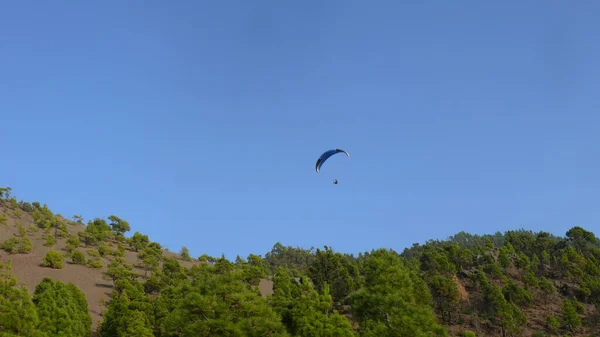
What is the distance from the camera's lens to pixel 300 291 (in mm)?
53781

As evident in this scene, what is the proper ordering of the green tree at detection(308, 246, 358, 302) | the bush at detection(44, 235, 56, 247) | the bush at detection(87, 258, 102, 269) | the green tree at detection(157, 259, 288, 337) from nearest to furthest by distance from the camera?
the green tree at detection(157, 259, 288, 337) → the green tree at detection(308, 246, 358, 302) → the bush at detection(87, 258, 102, 269) → the bush at detection(44, 235, 56, 247)

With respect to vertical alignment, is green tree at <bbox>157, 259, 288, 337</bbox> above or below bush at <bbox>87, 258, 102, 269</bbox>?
below

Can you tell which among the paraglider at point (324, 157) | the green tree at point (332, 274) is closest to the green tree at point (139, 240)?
the green tree at point (332, 274)

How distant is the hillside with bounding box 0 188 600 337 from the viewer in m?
32.3

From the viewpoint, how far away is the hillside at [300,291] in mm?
32281

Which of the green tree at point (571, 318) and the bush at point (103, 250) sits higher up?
the bush at point (103, 250)

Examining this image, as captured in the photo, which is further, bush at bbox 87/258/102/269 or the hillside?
bush at bbox 87/258/102/269

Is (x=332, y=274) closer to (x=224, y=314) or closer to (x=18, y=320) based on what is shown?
(x=224, y=314)

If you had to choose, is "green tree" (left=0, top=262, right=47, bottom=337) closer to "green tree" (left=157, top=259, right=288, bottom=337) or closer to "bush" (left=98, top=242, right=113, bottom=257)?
"green tree" (left=157, top=259, right=288, bottom=337)

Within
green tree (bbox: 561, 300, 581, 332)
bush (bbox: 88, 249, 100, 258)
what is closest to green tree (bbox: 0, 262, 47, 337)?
bush (bbox: 88, 249, 100, 258)

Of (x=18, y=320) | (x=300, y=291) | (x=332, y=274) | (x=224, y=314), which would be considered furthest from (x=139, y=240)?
(x=224, y=314)

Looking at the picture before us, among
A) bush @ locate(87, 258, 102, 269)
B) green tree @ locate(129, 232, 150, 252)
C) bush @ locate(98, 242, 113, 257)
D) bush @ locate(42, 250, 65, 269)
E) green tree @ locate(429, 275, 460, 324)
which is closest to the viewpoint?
green tree @ locate(429, 275, 460, 324)

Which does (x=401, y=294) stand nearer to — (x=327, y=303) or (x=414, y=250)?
(x=327, y=303)

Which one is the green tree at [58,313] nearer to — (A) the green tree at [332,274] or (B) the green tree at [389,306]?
(B) the green tree at [389,306]
